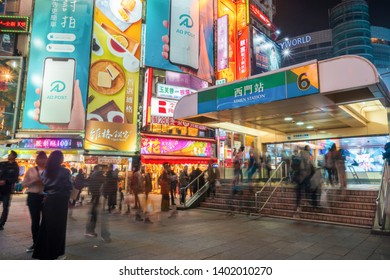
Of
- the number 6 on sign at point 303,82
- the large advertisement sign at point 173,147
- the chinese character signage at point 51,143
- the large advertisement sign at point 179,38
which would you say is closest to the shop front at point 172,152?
the large advertisement sign at point 173,147

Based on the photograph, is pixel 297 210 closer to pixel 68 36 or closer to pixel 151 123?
pixel 151 123

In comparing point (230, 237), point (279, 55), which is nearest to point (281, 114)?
point (230, 237)

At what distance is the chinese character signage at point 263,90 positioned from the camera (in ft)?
27.4

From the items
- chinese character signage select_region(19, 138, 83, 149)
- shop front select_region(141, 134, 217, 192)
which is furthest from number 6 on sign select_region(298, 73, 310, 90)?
chinese character signage select_region(19, 138, 83, 149)

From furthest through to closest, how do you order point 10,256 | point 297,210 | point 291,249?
point 297,210 < point 291,249 < point 10,256

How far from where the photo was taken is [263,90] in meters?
9.27

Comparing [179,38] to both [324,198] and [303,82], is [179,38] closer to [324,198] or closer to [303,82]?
Answer: [303,82]

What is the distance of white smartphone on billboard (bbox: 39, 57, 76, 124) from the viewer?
18.6 metres

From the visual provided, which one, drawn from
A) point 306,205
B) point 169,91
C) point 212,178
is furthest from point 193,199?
point 169,91

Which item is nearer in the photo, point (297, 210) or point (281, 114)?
point (297, 210)

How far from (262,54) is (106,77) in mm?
16440

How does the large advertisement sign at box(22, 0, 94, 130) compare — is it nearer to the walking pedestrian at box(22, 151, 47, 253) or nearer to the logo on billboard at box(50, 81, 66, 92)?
the logo on billboard at box(50, 81, 66, 92)

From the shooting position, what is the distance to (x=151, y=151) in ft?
64.3

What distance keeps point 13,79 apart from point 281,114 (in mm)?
19384
